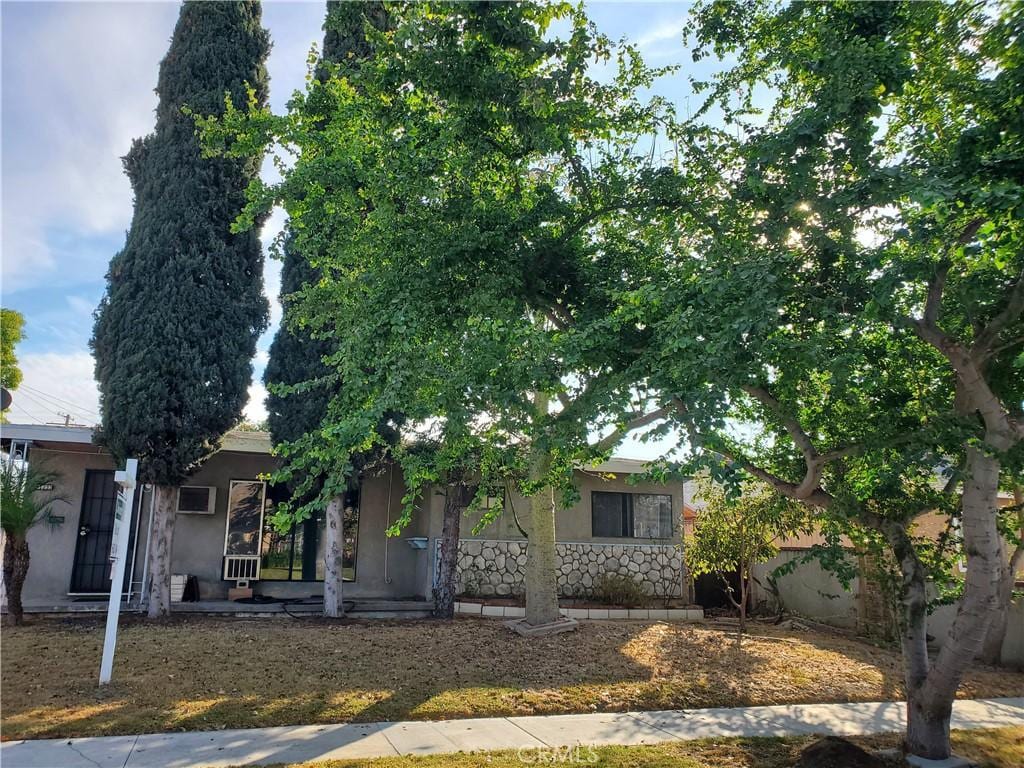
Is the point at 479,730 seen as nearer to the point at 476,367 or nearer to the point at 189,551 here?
the point at 476,367

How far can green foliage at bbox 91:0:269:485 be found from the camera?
1089 cm

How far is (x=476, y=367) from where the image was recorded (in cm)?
577

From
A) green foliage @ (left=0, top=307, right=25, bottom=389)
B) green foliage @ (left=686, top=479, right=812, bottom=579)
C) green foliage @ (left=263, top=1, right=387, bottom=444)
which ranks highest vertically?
green foliage @ (left=0, top=307, right=25, bottom=389)

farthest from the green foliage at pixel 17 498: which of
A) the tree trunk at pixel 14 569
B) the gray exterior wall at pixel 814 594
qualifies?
the gray exterior wall at pixel 814 594

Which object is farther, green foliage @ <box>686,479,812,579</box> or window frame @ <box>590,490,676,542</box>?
window frame @ <box>590,490,676,542</box>

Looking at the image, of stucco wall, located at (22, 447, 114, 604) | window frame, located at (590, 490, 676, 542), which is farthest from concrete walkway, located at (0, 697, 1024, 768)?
stucco wall, located at (22, 447, 114, 604)

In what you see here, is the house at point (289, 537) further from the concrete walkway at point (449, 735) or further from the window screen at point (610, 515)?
the concrete walkway at point (449, 735)

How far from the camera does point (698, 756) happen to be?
5922 millimetres

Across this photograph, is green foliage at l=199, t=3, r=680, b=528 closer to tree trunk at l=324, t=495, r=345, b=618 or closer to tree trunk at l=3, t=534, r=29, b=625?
tree trunk at l=324, t=495, r=345, b=618

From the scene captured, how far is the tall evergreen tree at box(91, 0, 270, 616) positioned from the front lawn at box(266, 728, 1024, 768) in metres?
7.18

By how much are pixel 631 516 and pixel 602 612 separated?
10.4 feet

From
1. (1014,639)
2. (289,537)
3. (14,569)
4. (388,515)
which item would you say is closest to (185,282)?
(14,569)

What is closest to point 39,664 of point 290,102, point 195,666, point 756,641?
point 195,666

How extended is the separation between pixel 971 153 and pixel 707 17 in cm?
318
